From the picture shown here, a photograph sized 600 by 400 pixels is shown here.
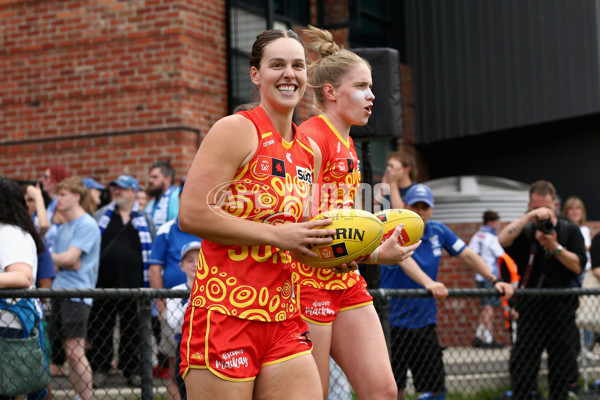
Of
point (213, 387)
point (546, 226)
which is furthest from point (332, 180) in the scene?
point (546, 226)

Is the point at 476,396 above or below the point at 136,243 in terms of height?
below

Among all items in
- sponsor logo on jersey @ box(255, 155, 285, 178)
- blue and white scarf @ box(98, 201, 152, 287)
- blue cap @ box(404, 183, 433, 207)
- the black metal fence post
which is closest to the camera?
sponsor logo on jersey @ box(255, 155, 285, 178)

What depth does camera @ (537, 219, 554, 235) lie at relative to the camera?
722 centimetres

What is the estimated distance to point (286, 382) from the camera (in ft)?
11.1

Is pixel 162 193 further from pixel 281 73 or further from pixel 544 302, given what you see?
pixel 281 73

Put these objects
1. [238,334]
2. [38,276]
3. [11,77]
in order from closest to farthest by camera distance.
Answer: [238,334] < [38,276] < [11,77]

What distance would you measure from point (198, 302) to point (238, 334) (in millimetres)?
209

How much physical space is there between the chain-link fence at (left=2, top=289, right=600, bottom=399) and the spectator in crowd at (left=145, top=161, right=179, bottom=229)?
108 centimetres

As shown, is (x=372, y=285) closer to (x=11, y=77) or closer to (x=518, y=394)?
(x=518, y=394)

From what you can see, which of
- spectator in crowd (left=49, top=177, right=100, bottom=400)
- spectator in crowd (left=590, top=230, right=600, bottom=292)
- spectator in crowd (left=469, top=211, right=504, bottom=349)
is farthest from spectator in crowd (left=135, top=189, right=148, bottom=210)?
spectator in crowd (left=590, top=230, right=600, bottom=292)

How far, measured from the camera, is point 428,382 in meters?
6.87

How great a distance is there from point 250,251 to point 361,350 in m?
1.19

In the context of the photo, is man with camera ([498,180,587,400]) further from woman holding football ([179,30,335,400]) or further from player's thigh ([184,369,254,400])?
player's thigh ([184,369,254,400])

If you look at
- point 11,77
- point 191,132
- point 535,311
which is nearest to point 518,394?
point 535,311
